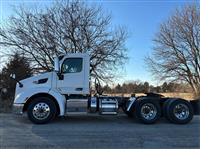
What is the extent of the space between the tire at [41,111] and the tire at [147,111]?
3.10m

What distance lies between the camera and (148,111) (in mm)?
12234

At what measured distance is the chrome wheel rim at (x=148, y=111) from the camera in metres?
12.1

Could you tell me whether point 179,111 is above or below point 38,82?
below

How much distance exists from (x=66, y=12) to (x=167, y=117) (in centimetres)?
1136

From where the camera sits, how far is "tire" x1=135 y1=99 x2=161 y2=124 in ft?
39.5

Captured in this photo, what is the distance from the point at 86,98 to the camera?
12469 mm

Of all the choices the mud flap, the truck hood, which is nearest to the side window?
the truck hood

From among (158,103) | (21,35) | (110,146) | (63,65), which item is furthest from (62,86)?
(21,35)

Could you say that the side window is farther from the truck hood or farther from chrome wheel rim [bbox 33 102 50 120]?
chrome wheel rim [bbox 33 102 50 120]

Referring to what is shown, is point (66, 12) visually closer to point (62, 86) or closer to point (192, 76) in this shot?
point (62, 86)

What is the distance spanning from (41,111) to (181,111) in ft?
17.3

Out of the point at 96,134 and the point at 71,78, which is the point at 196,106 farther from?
the point at 96,134

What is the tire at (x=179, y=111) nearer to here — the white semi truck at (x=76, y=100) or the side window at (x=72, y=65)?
the white semi truck at (x=76, y=100)

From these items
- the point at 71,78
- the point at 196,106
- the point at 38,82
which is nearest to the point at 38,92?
the point at 38,82
